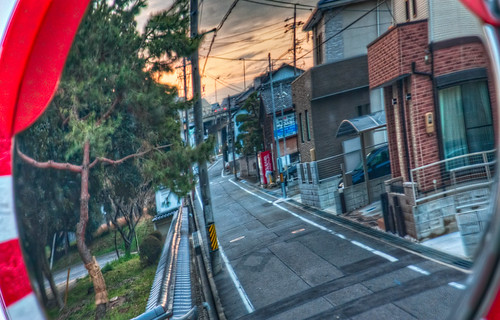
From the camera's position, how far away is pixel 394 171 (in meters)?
1.20

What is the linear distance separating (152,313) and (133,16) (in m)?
1.26

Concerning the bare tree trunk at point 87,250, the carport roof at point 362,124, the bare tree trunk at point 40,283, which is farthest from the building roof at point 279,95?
the bare tree trunk at point 40,283

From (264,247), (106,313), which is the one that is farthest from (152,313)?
(264,247)

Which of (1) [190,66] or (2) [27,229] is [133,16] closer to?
(1) [190,66]

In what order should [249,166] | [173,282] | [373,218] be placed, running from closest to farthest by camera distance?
[373,218]
[249,166]
[173,282]

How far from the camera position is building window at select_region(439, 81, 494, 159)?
2.78ft

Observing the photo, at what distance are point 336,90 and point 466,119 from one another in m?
0.52

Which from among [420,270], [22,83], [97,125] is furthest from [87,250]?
[420,270]

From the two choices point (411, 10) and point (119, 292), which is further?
point (119, 292)

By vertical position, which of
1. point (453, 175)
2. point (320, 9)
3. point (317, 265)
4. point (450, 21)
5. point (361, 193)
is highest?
point (320, 9)

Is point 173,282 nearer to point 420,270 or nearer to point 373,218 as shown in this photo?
point 373,218

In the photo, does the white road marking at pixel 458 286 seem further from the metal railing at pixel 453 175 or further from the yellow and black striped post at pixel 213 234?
the yellow and black striped post at pixel 213 234

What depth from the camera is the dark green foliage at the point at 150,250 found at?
1.73 metres

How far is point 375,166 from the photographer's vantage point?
1.35 metres
